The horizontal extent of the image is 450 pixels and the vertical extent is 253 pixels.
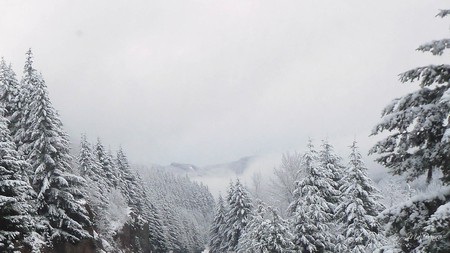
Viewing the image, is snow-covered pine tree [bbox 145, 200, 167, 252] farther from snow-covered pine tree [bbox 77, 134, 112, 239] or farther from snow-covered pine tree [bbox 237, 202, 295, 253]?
snow-covered pine tree [bbox 237, 202, 295, 253]

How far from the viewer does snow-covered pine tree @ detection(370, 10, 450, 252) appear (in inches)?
258

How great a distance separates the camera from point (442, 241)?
5918 mm

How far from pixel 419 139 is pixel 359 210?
16.7 m

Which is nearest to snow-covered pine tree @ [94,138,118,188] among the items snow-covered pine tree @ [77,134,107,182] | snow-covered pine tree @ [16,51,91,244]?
snow-covered pine tree @ [77,134,107,182]

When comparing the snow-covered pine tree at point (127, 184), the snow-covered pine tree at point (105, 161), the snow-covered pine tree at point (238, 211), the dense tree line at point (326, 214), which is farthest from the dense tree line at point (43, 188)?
the dense tree line at point (326, 214)

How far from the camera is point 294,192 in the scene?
2770 cm

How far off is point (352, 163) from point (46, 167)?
1999 cm

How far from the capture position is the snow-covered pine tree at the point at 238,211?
45875 mm

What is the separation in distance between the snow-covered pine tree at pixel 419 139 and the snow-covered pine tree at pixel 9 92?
95.5 feet

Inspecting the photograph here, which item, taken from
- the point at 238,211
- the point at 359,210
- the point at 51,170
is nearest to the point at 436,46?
the point at 359,210

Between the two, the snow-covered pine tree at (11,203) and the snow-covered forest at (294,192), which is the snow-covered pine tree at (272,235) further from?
the snow-covered pine tree at (11,203)

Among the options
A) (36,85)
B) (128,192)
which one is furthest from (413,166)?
(128,192)

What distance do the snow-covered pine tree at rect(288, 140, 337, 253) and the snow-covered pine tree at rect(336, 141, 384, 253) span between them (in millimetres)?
1869

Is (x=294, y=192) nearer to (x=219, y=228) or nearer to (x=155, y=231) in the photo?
(x=219, y=228)
